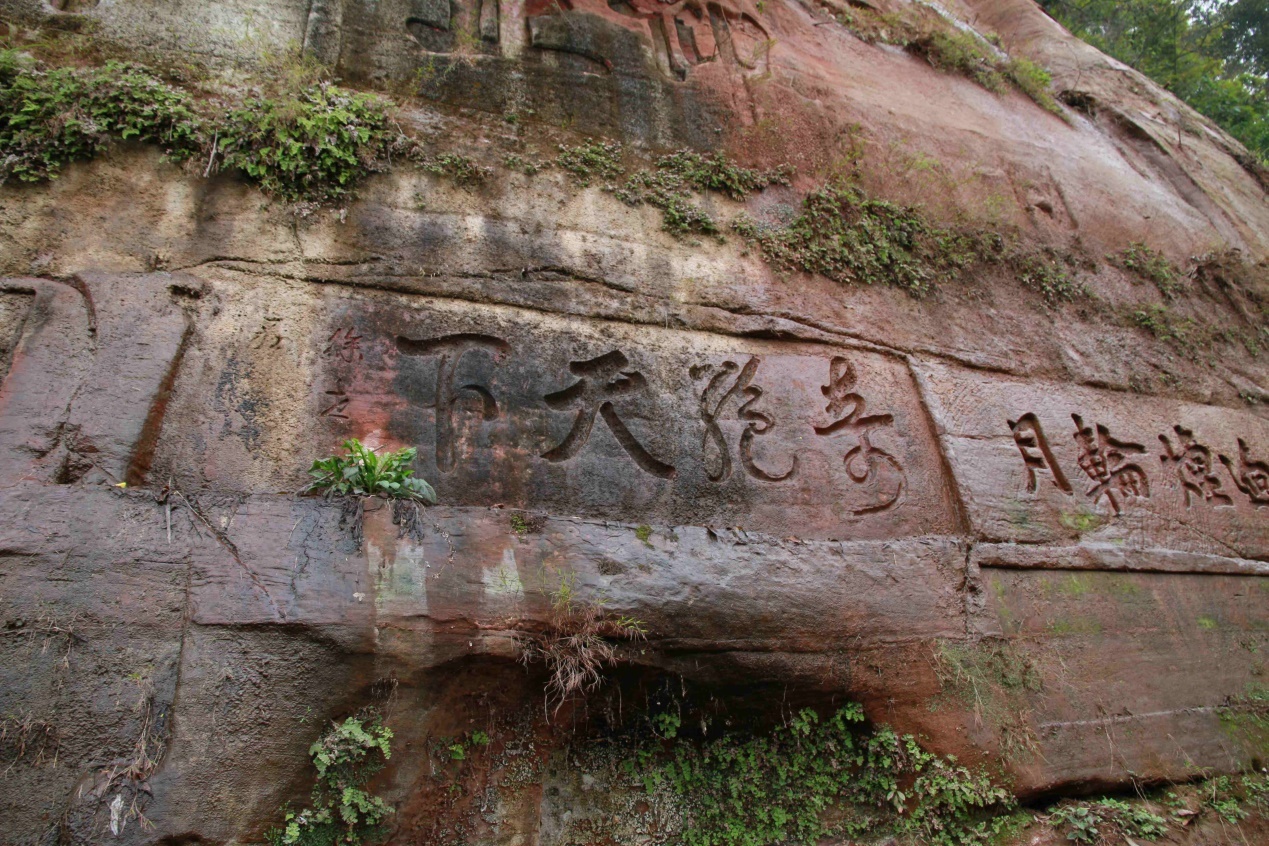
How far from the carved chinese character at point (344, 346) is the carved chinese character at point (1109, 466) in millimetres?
4595

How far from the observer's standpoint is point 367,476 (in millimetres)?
3531

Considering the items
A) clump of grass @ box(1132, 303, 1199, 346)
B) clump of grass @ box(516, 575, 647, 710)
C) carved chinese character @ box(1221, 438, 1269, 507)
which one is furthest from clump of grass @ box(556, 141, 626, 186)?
carved chinese character @ box(1221, 438, 1269, 507)

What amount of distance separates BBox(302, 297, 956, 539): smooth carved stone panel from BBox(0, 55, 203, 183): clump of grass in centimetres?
133

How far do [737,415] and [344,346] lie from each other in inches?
85.2

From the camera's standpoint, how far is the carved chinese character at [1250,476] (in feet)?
18.8

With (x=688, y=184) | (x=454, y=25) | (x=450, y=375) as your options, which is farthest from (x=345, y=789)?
(x=454, y=25)

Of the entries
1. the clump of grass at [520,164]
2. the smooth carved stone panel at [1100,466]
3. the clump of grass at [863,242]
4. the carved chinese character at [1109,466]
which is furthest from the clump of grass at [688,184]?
the carved chinese character at [1109,466]

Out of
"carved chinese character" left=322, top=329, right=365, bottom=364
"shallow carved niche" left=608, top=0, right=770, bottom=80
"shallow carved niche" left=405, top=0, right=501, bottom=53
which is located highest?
"shallow carved niche" left=608, top=0, right=770, bottom=80

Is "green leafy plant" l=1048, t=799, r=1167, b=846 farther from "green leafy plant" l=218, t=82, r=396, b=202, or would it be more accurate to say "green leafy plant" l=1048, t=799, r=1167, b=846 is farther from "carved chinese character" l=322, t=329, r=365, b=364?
"green leafy plant" l=218, t=82, r=396, b=202

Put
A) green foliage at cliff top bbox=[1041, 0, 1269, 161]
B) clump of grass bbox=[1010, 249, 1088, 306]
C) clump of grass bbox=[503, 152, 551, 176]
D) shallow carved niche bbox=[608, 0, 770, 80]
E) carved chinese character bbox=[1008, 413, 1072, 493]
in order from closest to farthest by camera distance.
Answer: clump of grass bbox=[503, 152, 551, 176]
carved chinese character bbox=[1008, 413, 1072, 493]
shallow carved niche bbox=[608, 0, 770, 80]
clump of grass bbox=[1010, 249, 1088, 306]
green foliage at cliff top bbox=[1041, 0, 1269, 161]

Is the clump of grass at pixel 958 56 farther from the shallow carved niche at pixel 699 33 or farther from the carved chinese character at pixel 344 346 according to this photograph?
the carved chinese character at pixel 344 346

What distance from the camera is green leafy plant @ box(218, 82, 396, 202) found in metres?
4.21

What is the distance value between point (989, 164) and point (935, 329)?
232 cm

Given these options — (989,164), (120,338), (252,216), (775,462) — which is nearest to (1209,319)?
(989,164)
